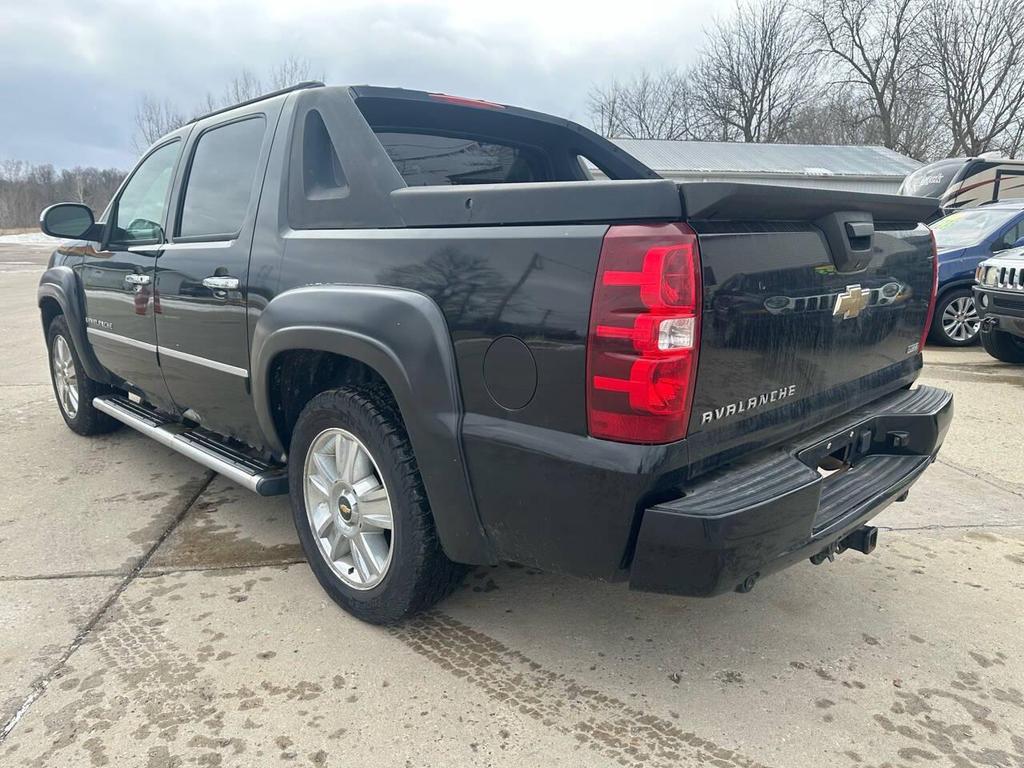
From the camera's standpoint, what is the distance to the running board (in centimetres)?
299

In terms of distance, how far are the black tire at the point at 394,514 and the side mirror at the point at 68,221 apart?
2.49 meters

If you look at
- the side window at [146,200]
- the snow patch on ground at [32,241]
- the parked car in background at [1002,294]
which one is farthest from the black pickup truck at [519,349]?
the snow patch on ground at [32,241]

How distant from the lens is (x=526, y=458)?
6.53 ft

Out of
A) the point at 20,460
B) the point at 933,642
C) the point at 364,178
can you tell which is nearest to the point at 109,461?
the point at 20,460

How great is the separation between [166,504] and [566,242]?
9.85 ft

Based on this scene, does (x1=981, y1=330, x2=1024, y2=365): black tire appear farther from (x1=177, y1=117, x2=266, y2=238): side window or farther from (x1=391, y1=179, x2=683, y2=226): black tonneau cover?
(x1=177, y1=117, x2=266, y2=238): side window

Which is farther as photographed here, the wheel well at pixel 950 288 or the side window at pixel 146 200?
the wheel well at pixel 950 288

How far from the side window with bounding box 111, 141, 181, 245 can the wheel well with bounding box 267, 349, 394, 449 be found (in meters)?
1.35

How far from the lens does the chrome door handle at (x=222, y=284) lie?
296 cm

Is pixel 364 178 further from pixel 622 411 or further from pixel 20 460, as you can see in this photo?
pixel 20 460

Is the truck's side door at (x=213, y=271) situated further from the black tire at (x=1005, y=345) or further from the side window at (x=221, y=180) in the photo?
the black tire at (x=1005, y=345)

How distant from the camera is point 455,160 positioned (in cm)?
323

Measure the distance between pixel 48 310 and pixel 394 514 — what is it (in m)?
4.04

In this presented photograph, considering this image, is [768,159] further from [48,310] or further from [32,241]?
[32,241]
